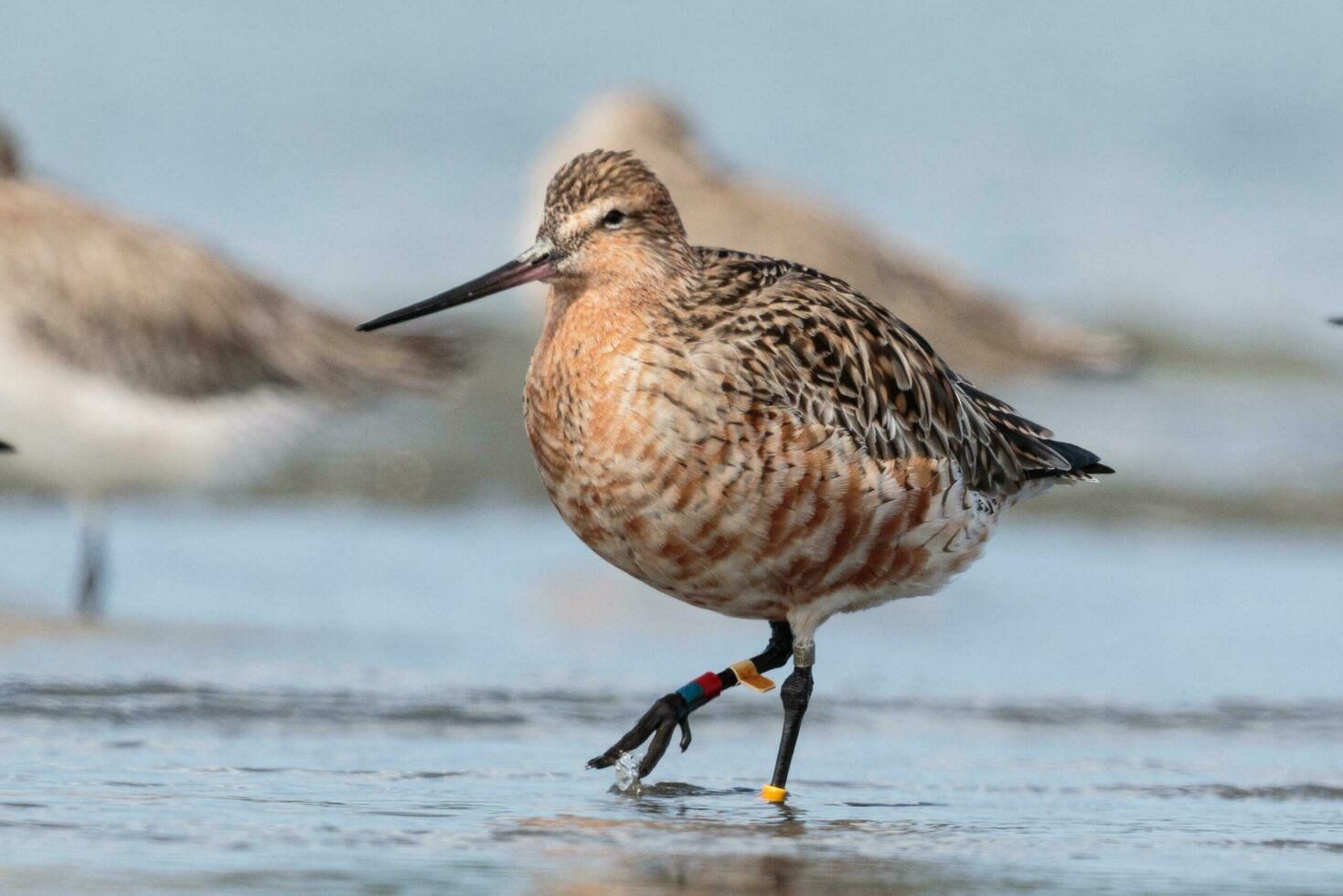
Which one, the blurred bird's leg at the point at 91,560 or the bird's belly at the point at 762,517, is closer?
the bird's belly at the point at 762,517

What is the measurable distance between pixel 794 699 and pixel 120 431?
5.83 meters

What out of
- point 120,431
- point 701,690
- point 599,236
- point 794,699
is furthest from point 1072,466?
point 120,431

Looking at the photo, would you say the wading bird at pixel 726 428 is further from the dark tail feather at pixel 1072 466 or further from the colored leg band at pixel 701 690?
the dark tail feather at pixel 1072 466

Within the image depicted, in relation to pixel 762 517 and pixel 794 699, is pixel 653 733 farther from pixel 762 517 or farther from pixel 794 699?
pixel 762 517

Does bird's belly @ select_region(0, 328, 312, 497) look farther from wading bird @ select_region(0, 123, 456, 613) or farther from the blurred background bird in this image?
the blurred background bird

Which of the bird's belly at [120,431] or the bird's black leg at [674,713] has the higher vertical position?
the bird's belly at [120,431]

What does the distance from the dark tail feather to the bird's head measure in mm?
1544

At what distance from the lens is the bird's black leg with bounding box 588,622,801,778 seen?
6715 millimetres

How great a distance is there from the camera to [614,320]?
255 inches

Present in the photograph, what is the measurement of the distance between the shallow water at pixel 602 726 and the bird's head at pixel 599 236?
1410 mm

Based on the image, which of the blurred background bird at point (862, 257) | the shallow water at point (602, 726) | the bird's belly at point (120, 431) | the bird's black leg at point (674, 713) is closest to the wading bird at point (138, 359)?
the bird's belly at point (120, 431)

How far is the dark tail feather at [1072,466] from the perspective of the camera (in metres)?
7.61

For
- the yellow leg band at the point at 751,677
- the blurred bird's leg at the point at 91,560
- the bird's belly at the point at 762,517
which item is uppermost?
the blurred bird's leg at the point at 91,560

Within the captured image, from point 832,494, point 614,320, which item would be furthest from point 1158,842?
point 614,320
